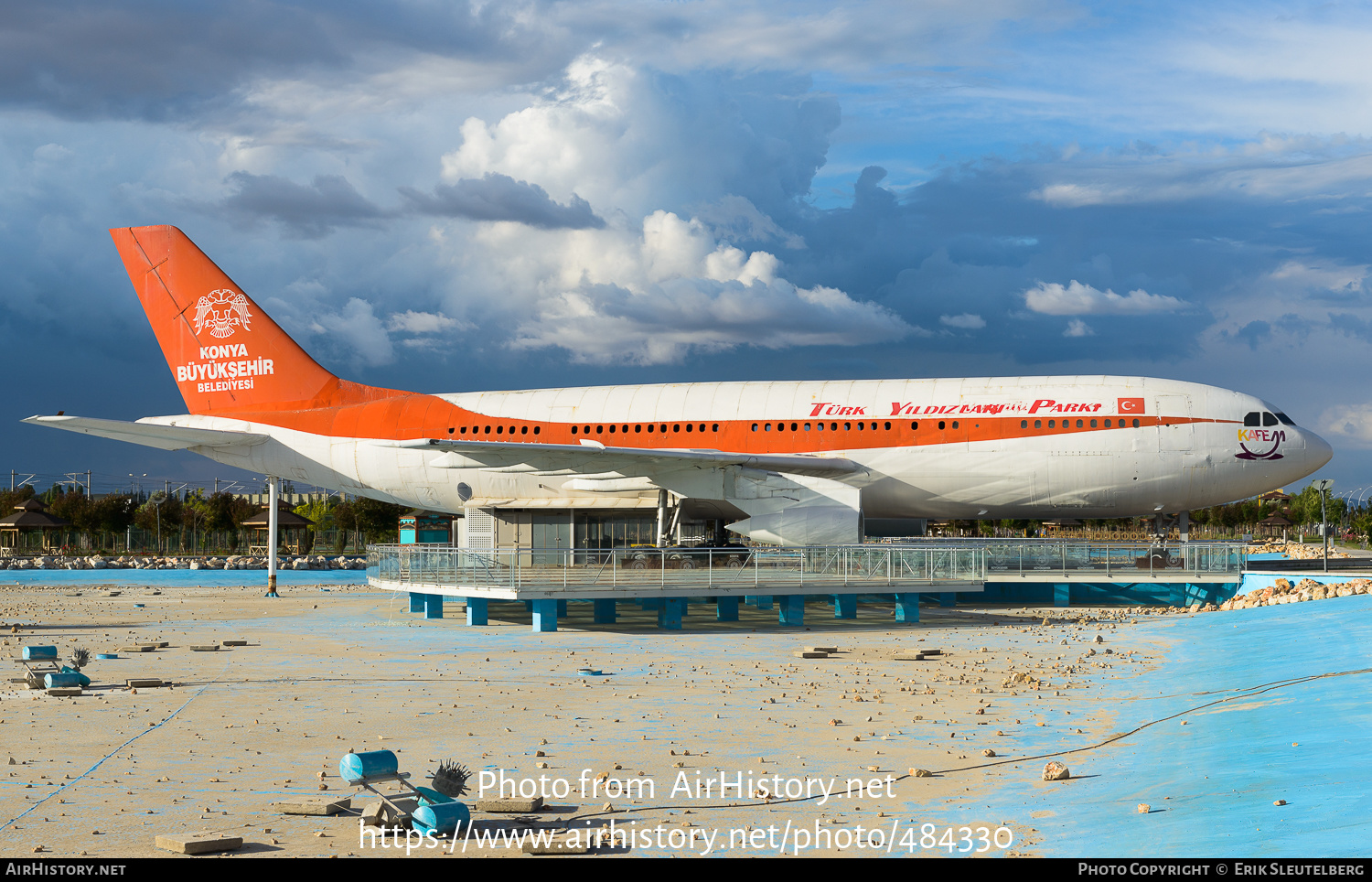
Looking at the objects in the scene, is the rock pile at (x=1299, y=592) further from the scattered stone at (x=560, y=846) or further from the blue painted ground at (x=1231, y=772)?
the scattered stone at (x=560, y=846)

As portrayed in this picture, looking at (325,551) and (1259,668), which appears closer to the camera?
(1259,668)

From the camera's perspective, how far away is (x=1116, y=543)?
93.0 ft

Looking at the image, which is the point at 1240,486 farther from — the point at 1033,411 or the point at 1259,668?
the point at 1259,668

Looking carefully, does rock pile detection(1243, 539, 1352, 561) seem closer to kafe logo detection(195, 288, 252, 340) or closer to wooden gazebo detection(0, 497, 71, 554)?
kafe logo detection(195, 288, 252, 340)

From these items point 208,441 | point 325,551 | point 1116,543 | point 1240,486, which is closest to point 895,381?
point 1116,543

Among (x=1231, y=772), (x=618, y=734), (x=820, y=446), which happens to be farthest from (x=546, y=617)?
(x=1231, y=772)

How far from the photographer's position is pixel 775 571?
23.7m

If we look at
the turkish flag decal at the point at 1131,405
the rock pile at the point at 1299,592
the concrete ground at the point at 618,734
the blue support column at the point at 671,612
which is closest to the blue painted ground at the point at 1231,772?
the concrete ground at the point at 618,734

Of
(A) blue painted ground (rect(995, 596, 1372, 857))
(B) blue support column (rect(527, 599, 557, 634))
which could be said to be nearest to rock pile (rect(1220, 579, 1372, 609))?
(A) blue painted ground (rect(995, 596, 1372, 857))

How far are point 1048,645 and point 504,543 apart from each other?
649 inches

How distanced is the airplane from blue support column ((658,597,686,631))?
13.5 feet

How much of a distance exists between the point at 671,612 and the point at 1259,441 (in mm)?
15420

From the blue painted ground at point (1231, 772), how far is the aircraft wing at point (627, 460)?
12486mm

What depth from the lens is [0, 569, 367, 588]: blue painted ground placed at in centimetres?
4694
